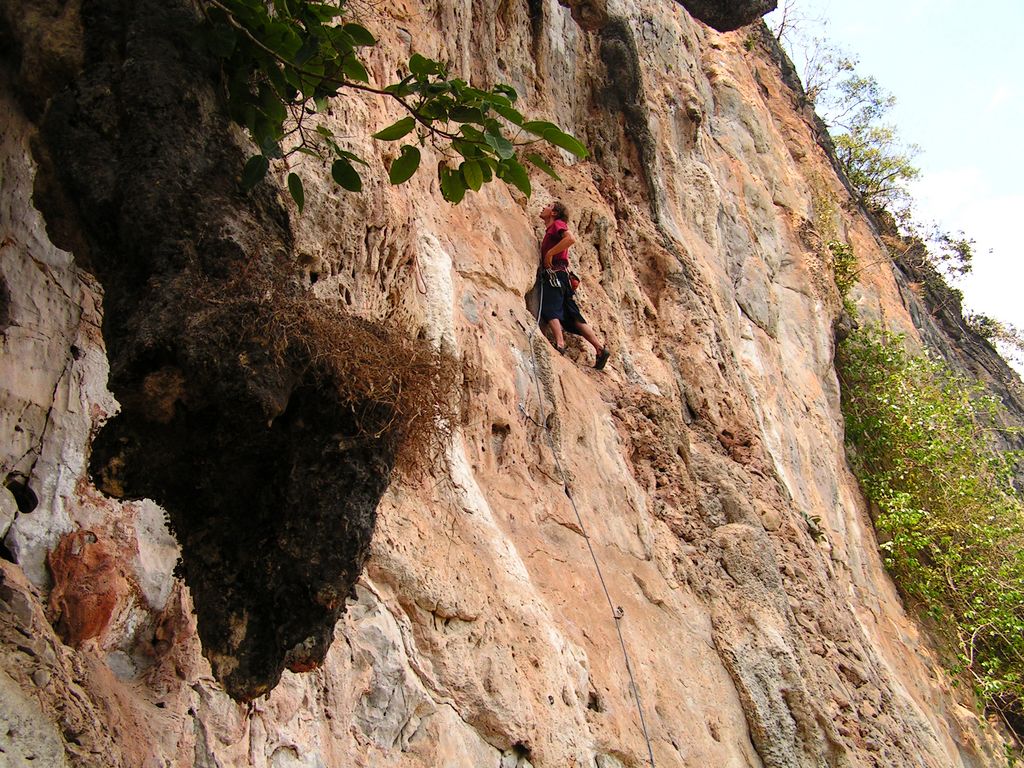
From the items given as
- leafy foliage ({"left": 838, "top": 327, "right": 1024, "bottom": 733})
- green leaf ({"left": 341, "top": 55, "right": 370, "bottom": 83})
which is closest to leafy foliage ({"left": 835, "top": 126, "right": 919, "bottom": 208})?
leafy foliage ({"left": 838, "top": 327, "right": 1024, "bottom": 733})

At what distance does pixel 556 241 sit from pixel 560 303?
53 cm

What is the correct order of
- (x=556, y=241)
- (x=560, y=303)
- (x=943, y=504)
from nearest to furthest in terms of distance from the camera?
(x=560, y=303) → (x=556, y=241) → (x=943, y=504)

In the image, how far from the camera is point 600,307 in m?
8.59

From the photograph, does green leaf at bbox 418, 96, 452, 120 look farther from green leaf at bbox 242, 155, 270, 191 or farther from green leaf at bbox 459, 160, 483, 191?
green leaf at bbox 242, 155, 270, 191

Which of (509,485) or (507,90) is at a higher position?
(507,90)

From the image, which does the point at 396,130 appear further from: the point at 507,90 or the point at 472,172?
the point at 507,90

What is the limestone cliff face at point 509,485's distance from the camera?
10.6 feet

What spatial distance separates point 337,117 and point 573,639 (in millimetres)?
3182

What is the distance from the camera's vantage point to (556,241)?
316 inches

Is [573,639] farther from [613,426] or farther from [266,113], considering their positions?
[266,113]

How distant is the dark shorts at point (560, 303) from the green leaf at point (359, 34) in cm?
434

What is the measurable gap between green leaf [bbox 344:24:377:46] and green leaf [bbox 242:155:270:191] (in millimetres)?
571

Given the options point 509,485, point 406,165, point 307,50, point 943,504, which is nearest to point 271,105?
point 307,50

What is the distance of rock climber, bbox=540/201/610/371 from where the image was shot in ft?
25.8
